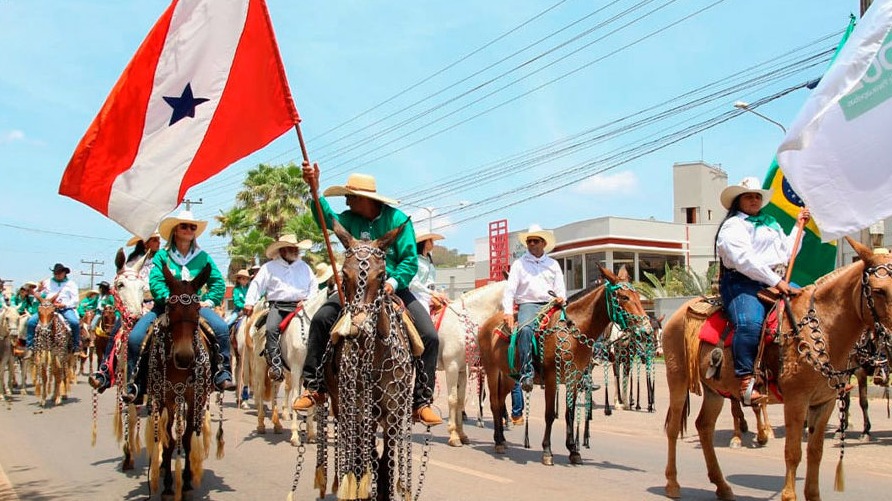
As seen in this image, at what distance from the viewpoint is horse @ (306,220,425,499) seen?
5.91 m

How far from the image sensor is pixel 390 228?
7.14 meters

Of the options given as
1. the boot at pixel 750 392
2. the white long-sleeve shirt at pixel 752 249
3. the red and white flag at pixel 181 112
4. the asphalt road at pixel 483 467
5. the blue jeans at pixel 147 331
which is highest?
the red and white flag at pixel 181 112

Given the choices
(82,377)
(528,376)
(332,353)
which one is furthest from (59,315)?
(332,353)

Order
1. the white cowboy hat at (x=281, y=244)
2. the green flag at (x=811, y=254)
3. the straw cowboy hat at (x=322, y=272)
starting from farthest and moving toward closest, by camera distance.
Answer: the straw cowboy hat at (x=322, y=272) → the white cowboy hat at (x=281, y=244) → the green flag at (x=811, y=254)

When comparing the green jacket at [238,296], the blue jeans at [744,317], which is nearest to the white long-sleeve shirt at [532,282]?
the blue jeans at [744,317]

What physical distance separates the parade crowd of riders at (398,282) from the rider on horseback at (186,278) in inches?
0.5

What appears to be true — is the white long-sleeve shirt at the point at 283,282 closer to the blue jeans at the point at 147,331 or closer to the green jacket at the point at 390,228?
the blue jeans at the point at 147,331

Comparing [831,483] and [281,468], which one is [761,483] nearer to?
[831,483]

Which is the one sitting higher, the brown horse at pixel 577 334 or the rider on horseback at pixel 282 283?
the rider on horseback at pixel 282 283

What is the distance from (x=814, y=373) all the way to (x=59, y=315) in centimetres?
1642

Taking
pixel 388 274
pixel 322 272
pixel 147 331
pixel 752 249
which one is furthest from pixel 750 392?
pixel 322 272

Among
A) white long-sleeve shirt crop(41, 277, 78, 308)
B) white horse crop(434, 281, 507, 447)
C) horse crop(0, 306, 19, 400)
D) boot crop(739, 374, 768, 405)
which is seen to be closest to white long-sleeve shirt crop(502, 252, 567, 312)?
white horse crop(434, 281, 507, 447)

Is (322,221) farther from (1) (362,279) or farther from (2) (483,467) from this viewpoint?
(2) (483,467)

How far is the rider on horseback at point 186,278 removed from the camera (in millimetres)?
8477
